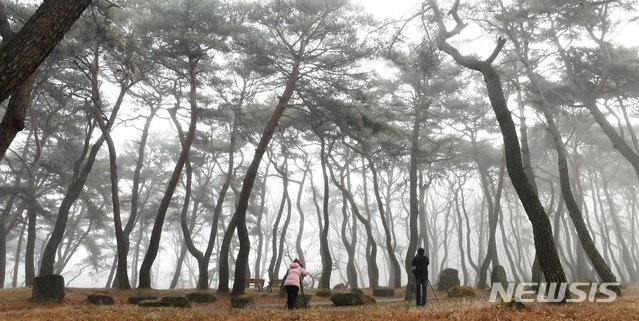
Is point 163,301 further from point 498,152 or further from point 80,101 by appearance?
point 498,152

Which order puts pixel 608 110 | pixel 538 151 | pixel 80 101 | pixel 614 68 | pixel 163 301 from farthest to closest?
pixel 538 151, pixel 608 110, pixel 80 101, pixel 614 68, pixel 163 301

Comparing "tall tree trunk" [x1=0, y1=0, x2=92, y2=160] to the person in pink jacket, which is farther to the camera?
the person in pink jacket

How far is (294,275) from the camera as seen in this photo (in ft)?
33.3

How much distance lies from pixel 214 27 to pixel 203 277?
36.0 feet

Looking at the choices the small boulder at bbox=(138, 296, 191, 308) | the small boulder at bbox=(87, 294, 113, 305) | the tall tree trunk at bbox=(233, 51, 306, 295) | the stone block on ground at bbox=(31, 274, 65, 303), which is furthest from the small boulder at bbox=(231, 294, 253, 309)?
the stone block on ground at bbox=(31, 274, 65, 303)

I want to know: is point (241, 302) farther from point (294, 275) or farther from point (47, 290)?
point (47, 290)

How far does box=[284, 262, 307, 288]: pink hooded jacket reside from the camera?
10.1 metres

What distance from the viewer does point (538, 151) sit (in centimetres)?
2603

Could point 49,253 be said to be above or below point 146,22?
below

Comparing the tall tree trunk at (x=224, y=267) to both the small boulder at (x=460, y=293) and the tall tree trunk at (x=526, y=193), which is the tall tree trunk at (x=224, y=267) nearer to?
the small boulder at (x=460, y=293)

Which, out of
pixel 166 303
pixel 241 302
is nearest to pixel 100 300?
pixel 166 303

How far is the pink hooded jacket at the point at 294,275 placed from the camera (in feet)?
33.1

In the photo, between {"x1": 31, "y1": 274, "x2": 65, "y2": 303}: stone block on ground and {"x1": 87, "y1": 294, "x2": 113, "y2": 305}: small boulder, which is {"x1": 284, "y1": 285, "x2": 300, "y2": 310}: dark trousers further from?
{"x1": 31, "y1": 274, "x2": 65, "y2": 303}: stone block on ground

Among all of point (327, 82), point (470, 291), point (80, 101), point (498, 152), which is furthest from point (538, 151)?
point (80, 101)
